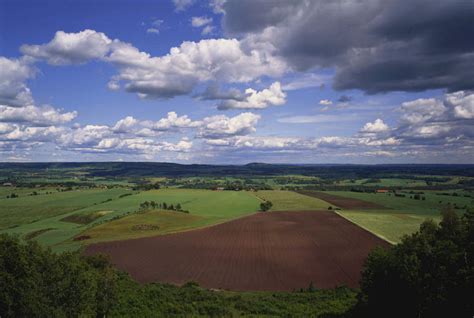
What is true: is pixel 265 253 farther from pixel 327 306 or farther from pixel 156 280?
pixel 327 306

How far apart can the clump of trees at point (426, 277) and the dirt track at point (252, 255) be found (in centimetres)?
1592

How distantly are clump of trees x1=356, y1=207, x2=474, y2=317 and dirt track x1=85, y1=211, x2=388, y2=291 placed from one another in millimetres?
15924

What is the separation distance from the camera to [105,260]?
39.2m

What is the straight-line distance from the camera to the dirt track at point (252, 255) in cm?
4847

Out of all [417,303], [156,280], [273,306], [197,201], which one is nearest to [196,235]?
[156,280]

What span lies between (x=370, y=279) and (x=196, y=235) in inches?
1897

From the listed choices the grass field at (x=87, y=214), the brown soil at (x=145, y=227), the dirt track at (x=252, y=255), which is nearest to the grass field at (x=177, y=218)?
the grass field at (x=87, y=214)

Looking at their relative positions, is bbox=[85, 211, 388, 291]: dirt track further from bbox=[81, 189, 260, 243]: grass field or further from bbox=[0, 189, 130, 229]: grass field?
bbox=[0, 189, 130, 229]: grass field

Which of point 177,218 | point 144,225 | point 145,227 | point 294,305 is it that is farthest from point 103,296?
point 177,218

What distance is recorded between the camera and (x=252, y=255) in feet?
196

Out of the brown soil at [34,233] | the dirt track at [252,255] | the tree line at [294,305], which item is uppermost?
the tree line at [294,305]

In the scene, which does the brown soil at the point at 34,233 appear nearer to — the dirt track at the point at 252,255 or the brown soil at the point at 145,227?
the brown soil at the point at 145,227

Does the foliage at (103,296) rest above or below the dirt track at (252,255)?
above

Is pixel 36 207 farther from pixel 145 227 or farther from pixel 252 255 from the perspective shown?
pixel 252 255
